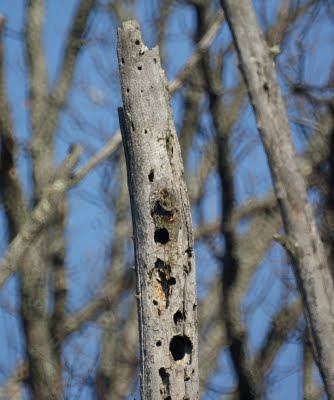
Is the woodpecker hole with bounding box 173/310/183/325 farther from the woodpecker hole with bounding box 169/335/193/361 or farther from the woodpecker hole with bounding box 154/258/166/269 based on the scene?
the woodpecker hole with bounding box 154/258/166/269

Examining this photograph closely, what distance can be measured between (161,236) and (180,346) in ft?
1.97

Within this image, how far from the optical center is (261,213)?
42.9 feet

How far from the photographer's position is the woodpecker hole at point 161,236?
4.96m

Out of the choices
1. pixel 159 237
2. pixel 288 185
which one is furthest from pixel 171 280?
pixel 288 185

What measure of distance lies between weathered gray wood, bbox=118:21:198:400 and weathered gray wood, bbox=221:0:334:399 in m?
3.25

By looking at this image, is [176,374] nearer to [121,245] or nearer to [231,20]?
[231,20]

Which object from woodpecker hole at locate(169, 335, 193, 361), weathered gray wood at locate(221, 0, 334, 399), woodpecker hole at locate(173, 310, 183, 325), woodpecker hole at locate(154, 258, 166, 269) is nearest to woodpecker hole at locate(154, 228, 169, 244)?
woodpecker hole at locate(154, 258, 166, 269)

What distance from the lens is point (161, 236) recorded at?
16.3 ft

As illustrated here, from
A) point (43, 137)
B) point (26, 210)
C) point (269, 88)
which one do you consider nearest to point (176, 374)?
point (269, 88)

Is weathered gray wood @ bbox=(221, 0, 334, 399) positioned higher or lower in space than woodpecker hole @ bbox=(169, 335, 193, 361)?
higher

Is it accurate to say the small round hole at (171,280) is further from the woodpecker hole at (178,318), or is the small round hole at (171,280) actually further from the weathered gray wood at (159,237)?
the woodpecker hole at (178,318)

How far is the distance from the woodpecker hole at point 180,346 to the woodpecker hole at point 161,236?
52cm

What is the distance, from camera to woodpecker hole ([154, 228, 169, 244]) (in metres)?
4.96

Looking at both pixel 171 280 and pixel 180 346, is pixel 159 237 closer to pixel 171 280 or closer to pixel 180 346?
pixel 171 280
